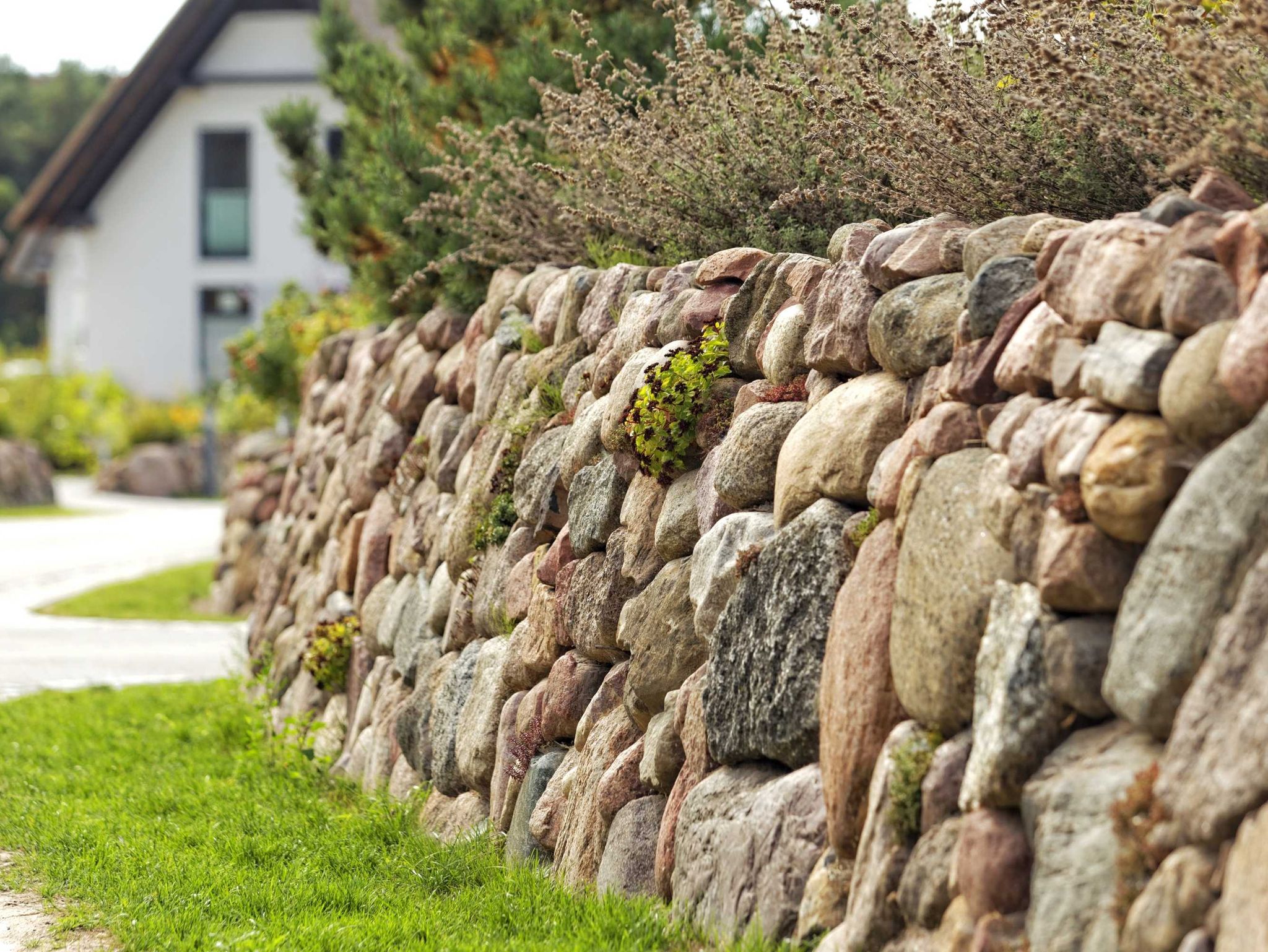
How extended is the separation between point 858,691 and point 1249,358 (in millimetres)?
1269

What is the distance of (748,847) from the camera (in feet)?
12.6

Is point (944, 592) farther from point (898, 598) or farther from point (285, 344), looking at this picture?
point (285, 344)

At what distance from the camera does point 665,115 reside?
6.92 meters

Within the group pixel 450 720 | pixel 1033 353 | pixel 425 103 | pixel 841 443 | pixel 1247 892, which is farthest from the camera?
pixel 425 103

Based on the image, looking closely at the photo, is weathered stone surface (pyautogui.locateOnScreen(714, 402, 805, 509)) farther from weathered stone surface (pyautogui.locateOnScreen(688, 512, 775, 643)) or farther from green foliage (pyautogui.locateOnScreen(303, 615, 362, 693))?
green foliage (pyautogui.locateOnScreen(303, 615, 362, 693))

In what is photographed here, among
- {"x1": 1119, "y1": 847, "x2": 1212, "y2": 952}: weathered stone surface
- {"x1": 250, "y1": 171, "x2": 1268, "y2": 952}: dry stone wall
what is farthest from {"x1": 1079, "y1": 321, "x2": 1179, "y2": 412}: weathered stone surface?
{"x1": 1119, "y1": 847, "x2": 1212, "y2": 952}: weathered stone surface

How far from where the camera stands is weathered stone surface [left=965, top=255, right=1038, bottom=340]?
3492 mm

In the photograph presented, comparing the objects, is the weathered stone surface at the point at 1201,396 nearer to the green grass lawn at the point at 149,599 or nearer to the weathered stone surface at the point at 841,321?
the weathered stone surface at the point at 841,321

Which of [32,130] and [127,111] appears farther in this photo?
[32,130]

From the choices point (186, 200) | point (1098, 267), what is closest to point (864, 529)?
point (1098, 267)

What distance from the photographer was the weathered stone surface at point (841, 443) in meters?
3.87

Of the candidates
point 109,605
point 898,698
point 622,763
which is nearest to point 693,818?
point 622,763

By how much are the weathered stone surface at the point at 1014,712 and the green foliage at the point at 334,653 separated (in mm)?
5266

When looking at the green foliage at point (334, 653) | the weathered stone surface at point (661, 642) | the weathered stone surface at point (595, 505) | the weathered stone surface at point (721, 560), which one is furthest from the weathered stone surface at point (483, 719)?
the green foliage at point (334, 653)
